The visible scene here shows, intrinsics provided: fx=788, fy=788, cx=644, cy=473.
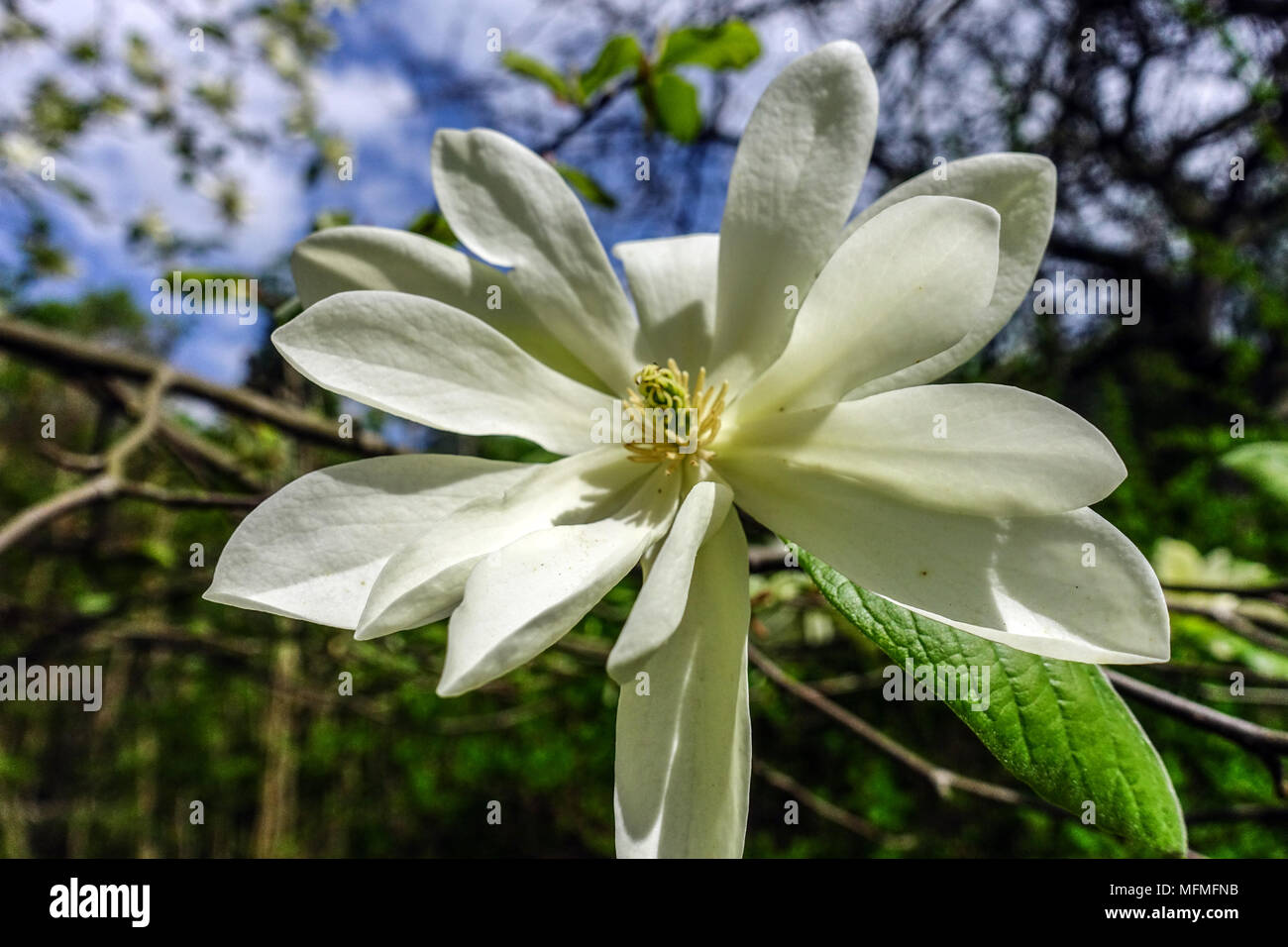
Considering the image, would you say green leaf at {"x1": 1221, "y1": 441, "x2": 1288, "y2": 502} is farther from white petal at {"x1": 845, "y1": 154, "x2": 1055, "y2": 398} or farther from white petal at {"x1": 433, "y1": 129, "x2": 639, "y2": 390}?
white petal at {"x1": 433, "y1": 129, "x2": 639, "y2": 390}

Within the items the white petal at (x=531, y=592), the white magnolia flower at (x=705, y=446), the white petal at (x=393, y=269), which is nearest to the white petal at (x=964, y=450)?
the white magnolia flower at (x=705, y=446)

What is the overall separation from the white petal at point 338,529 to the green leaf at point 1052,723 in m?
0.23

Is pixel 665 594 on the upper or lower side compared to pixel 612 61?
lower

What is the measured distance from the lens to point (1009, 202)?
1.58 feet

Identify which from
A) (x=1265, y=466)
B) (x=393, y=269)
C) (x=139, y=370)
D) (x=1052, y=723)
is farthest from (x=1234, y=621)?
(x=139, y=370)

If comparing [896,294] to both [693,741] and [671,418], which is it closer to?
[671,418]

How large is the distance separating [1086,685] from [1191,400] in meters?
2.88

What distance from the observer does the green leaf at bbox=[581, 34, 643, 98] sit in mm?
871

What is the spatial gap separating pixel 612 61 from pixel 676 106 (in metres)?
0.10

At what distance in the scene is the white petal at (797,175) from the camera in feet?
1.62

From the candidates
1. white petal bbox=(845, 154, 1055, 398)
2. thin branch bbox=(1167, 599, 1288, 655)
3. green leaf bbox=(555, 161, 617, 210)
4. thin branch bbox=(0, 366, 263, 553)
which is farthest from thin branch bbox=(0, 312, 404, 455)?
thin branch bbox=(1167, 599, 1288, 655)

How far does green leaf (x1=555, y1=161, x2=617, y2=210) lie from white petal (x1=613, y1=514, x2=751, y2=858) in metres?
0.63

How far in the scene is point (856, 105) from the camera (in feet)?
1.61
